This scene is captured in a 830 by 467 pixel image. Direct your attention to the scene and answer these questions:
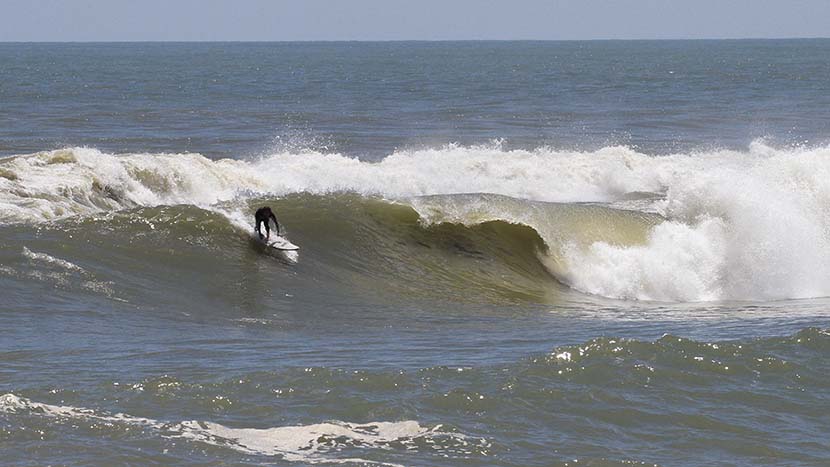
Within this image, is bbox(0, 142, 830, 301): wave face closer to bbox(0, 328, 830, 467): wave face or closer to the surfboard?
the surfboard

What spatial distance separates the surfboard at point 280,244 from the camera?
608 inches

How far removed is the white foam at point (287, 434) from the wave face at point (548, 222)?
6.89m

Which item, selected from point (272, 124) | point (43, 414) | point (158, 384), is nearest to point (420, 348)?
point (158, 384)

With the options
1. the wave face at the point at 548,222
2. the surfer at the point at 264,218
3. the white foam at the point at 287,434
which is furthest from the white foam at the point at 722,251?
the white foam at the point at 287,434

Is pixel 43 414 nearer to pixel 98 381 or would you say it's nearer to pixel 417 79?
pixel 98 381

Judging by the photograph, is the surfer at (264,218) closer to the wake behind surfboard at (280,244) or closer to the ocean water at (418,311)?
the wake behind surfboard at (280,244)

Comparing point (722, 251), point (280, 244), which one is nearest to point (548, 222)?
point (722, 251)

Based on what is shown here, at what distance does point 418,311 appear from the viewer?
44.3 feet

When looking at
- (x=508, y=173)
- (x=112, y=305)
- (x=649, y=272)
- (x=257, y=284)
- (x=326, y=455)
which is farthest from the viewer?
(x=508, y=173)

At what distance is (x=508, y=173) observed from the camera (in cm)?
2739

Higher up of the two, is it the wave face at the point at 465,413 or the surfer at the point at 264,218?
the surfer at the point at 264,218

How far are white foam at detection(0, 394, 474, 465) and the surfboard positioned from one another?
272 inches

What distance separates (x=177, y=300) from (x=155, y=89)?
48.3 meters

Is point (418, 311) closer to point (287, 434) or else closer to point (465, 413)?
point (465, 413)
